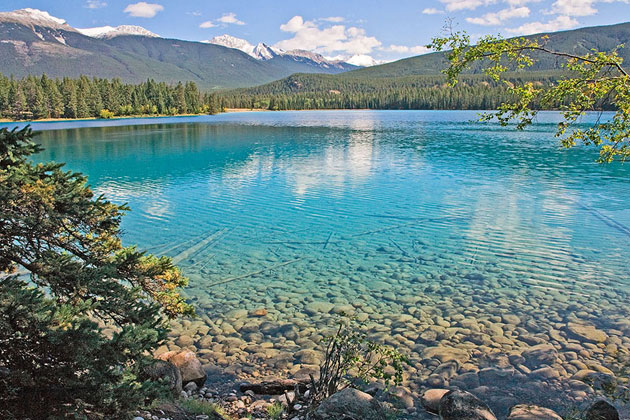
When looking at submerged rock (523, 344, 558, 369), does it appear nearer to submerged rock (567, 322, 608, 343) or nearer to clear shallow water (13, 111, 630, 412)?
clear shallow water (13, 111, 630, 412)

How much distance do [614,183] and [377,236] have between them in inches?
985

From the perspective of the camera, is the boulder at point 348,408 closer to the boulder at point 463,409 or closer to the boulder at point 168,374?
the boulder at point 463,409

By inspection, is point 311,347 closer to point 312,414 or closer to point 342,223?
point 312,414

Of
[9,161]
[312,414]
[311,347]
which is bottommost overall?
[311,347]

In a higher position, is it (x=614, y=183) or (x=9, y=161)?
(x=9, y=161)

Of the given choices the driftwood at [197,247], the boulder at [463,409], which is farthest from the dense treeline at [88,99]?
the boulder at [463,409]

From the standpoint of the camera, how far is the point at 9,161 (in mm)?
5898

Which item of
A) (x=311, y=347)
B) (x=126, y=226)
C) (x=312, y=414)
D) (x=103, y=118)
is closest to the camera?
(x=312, y=414)

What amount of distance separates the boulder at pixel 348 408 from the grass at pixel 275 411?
1.21 m

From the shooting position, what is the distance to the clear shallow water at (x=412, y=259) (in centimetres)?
1152

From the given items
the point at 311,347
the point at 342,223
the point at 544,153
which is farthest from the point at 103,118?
the point at 311,347

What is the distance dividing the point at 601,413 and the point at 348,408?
4309mm

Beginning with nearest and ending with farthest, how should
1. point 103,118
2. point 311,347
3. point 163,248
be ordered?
point 311,347 → point 163,248 → point 103,118

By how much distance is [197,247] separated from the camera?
66.7ft
